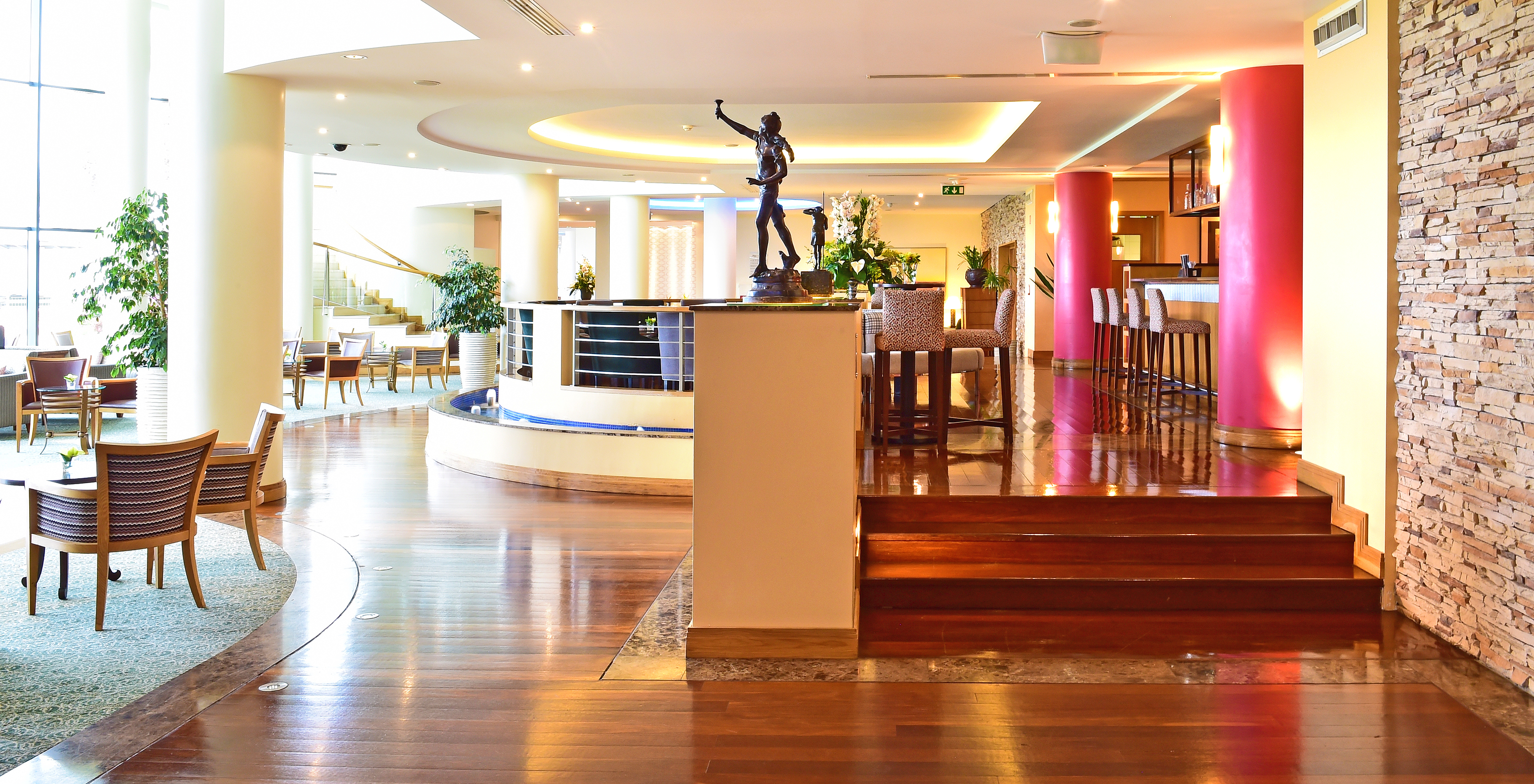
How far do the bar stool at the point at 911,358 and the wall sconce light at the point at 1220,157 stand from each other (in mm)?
2075

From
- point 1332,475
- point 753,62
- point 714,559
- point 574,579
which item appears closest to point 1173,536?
point 1332,475

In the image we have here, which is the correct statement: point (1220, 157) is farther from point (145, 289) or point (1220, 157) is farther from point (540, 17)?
point (145, 289)

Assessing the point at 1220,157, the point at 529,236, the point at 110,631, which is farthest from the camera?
the point at 529,236

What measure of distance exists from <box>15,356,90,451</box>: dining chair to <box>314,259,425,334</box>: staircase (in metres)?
7.89

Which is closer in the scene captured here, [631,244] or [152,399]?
[152,399]

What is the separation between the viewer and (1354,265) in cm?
491

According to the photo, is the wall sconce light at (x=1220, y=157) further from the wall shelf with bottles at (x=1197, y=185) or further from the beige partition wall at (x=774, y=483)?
the beige partition wall at (x=774, y=483)

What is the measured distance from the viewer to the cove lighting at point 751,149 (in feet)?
39.9

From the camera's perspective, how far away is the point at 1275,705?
11.6 feet

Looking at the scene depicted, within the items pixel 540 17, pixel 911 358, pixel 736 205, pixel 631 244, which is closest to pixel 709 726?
pixel 911 358

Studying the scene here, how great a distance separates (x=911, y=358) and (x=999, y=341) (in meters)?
0.59

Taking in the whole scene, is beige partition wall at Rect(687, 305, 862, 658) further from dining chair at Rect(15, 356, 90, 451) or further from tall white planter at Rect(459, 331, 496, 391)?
tall white planter at Rect(459, 331, 496, 391)

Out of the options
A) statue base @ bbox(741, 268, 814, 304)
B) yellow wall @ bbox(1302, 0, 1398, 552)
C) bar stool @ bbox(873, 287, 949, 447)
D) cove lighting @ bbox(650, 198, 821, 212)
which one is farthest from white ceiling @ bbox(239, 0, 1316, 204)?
cove lighting @ bbox(650, 198, 821, 212)

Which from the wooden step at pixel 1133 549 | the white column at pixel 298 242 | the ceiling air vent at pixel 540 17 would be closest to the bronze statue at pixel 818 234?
the ceiling air vent at pixel 540 17
